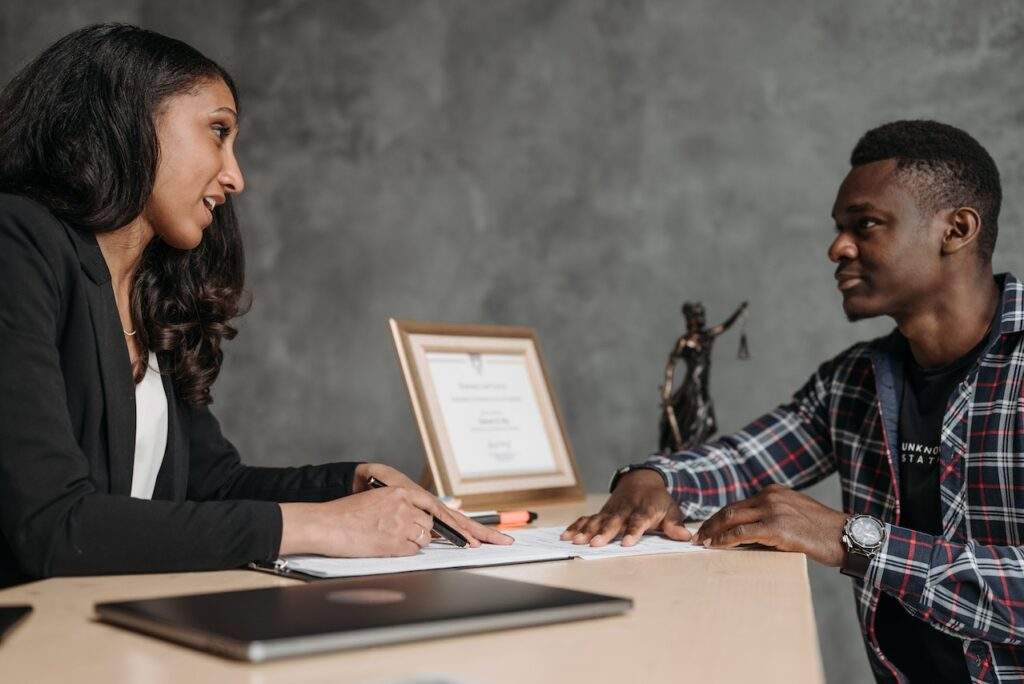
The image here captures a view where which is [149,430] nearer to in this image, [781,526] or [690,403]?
[781,526]

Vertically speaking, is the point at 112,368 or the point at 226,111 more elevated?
the point at 226,111

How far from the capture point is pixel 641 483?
5.14ft

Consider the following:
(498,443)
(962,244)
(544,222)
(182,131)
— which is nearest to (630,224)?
(544,222)

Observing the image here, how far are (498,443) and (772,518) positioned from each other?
2.64 ft

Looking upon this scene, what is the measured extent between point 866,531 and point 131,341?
3.41 feet

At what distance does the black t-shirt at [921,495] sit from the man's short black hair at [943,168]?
227 mm

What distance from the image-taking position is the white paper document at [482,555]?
1.01 metres

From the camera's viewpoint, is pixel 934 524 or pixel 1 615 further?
pixel 934 524

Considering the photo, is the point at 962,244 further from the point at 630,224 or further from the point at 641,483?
the point at 630,224

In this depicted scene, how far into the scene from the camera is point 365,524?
1.11m

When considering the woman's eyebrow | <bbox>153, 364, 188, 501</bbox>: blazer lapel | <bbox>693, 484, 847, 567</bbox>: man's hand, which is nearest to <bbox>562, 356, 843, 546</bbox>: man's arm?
<bbox>693, 484, 847, 567</bbox>: man's hand

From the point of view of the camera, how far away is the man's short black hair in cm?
173

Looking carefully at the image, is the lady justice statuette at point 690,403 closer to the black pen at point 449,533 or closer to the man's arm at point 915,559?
the man's arm at point 915,559

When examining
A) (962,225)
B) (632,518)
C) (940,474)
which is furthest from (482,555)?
(962,225)
